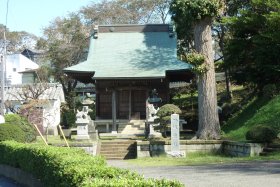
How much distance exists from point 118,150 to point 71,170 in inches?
598

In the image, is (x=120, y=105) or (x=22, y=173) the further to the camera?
(x=120, y=105)

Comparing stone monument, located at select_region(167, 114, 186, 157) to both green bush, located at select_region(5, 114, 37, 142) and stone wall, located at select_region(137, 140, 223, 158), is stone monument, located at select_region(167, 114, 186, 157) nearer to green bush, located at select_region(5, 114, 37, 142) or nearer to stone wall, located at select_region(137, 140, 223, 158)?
stone wall, located at select_region(137, 140, 223, 158)

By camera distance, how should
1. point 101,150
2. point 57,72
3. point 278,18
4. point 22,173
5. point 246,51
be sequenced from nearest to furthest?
point 22,173 → point 101,150 → point 278,18 → point 246,51 → point 57,72

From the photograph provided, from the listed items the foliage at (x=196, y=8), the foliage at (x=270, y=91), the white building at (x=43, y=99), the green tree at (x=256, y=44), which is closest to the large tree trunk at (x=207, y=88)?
the foliage at (x=196, y=8)

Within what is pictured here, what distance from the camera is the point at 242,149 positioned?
19.3 metres

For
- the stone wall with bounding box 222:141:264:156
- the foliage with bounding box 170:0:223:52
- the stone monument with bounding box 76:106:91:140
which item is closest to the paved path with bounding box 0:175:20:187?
the stone monument with bounding box 76:106:91:140

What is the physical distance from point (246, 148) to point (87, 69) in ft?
47.4

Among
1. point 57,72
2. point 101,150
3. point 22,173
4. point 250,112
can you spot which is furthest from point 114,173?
point 57,72

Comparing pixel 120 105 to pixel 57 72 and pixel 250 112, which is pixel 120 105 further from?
pixel 57 72

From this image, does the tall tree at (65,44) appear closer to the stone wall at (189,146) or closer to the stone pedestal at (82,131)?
the stone pedestal at (82,131)

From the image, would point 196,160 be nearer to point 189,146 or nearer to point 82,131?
point 189,146

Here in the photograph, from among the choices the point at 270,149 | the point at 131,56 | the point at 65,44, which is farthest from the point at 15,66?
the point at 270,149

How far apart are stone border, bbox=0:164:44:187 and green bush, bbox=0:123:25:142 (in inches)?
119

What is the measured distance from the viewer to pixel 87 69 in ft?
101
